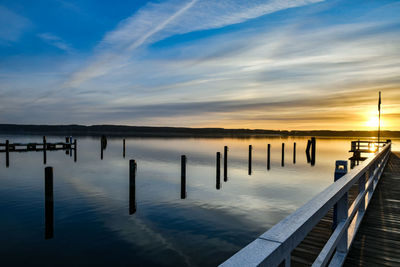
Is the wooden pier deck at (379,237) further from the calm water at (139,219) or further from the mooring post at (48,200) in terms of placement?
the mooring post at (48,200)

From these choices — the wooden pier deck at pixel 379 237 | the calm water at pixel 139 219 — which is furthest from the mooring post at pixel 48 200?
the wooden pier deck at pixel 379 237

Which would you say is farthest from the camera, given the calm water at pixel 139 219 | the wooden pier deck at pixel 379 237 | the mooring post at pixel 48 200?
the mooring post at pixel 48 200

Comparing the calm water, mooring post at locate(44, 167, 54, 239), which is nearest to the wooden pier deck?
the calm water

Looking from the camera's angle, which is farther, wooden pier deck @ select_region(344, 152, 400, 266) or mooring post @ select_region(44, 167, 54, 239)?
mooring post @ select_region(44, 167, 54, 239)

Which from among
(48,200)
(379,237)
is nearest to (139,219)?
(48,200)

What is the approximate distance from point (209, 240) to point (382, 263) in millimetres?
7179

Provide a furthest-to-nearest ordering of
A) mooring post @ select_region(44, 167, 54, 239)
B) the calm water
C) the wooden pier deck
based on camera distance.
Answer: mooring post @ select_region(44, 167, 54, 239) → the calm water → the wooden pier deck

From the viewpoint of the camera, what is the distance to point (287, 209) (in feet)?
53.3

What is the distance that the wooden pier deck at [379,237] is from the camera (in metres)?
4.83

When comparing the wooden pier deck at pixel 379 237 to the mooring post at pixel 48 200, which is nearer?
the wooden pier deck at pixel 379 237

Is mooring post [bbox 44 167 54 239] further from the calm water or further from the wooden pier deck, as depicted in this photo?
the wooden pier deck

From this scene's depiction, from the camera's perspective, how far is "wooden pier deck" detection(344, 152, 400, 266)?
4.83 meters

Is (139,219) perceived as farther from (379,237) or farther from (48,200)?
(379,237)

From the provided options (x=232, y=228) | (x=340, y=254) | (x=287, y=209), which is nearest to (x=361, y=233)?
(x=340, y=254)
